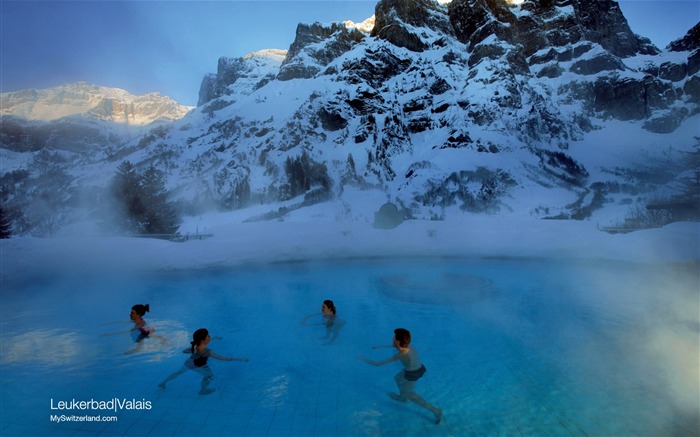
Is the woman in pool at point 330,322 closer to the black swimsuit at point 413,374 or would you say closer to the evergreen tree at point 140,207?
the black swimsuit at point 413,374

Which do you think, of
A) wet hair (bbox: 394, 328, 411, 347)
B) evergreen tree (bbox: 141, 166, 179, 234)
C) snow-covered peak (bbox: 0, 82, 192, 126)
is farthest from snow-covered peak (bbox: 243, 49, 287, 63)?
wet hair (bbox: 394, 328, 411, 347)

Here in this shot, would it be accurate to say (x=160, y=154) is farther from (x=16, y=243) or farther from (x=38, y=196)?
(x=16, y=243)

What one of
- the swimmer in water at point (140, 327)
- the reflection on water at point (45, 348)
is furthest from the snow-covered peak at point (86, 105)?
the swimmer in water at point (140, 327)

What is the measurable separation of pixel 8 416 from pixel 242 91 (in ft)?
336

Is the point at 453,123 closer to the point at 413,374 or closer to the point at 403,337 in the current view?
the point at 403,337

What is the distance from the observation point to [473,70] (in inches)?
2347

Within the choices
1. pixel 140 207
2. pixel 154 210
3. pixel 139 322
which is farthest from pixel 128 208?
pixel 139 322

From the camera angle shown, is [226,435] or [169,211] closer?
[226,435]

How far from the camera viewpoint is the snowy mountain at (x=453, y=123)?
42438 mm

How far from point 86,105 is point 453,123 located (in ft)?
517

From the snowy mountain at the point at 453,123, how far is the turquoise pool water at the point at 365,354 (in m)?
25.8

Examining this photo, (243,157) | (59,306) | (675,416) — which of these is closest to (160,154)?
(243,157)

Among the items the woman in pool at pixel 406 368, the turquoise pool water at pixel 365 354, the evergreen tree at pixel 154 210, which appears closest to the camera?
the turquoise pool water at pixel 365 354

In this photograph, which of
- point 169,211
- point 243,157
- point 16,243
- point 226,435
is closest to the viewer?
point 226,435
